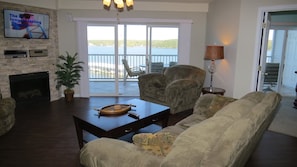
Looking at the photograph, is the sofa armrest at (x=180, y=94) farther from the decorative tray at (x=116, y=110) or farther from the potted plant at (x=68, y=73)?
the potted plant at (x=68, y=73)

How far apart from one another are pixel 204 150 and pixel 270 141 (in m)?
2.62

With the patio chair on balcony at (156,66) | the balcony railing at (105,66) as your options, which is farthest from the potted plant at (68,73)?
the patio chair on balcony at (156,66)

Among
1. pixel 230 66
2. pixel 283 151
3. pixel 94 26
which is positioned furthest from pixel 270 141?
pixel 94 26

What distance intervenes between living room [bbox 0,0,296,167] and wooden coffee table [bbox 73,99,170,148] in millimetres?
2010

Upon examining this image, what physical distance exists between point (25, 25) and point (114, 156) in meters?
4.25

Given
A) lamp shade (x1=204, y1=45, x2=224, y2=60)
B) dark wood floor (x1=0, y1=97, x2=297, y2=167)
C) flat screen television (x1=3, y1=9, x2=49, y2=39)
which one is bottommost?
dark wood floor (x1=0, y1=97, x2=297, y2=167)

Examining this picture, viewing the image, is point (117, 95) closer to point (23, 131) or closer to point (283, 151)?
point (23, 131)

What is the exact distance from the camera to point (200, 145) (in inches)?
46.3

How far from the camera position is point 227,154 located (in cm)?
116

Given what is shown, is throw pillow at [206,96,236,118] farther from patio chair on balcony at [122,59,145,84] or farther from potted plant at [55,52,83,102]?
patio chair on balcony at [122,59,145,84]

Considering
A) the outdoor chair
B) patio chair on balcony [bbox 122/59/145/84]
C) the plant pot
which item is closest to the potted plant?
the plant pot

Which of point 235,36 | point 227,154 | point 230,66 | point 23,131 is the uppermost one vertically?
point 235,36

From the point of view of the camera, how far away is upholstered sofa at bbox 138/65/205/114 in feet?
13.4

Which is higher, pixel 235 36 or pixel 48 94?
pixel 235 36
